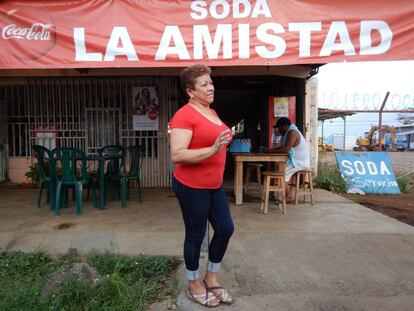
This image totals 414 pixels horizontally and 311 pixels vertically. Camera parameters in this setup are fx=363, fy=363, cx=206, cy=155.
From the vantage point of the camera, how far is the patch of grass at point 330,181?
7754 mm

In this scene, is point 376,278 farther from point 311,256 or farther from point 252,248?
point 252,248

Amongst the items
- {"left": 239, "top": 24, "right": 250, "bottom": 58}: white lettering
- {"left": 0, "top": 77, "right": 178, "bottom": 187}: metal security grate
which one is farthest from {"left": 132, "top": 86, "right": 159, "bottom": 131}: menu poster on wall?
{"left": 239, "top": 24, "right": 250, "bottom": 58}: white lettering

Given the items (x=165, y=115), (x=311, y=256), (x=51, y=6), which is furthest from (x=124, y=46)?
(x=165, y=115)

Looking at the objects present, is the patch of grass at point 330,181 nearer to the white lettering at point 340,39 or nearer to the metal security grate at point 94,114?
the metal security grate at point 94,114

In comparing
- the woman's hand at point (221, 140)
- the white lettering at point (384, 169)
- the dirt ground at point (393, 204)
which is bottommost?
the dirt ground at point (393, 204)

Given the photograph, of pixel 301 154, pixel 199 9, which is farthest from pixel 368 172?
pixel 199 9

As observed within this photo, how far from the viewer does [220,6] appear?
12.3 feet

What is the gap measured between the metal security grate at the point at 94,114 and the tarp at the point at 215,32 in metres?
4.38

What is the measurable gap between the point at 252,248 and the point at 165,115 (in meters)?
5.03

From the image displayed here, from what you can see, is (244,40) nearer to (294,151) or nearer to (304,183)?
(294,151)

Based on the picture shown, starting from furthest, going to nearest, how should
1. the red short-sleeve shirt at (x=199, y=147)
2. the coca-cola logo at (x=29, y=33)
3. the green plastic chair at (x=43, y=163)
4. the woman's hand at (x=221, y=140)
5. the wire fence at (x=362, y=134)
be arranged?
the wire fence at (x=362, y=134), the green plastic chair at (x=43, y=163), the coca-cola logo at (x=29, y=33), the red short-sleeve shirt at (x=199, y=147), the woman's hand at (x=221, y=140)

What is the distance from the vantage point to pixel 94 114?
8375 millimetres

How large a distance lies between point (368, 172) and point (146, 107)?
16.9 ft

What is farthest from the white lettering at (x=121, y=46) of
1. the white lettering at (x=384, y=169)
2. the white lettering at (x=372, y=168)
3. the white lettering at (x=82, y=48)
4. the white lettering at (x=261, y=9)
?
the white lettering at (x=384, y=169)
